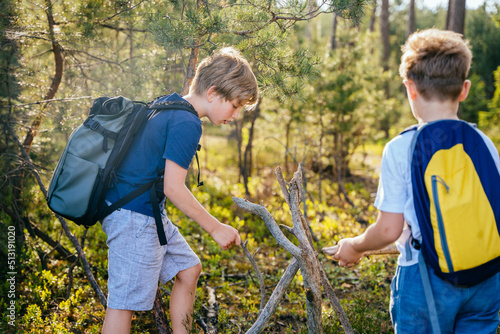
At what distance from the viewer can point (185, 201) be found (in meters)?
1.82

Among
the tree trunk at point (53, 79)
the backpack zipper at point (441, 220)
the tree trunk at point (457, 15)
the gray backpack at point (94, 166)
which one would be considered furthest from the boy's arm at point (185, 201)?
the tree trunk at point (457, 15)

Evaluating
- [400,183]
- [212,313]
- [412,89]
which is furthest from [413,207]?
[212,313]

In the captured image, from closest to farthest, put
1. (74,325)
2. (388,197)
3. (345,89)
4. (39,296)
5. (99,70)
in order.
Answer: (388,197) < (74,325) < (39,296) < (99,70) < (345,89)

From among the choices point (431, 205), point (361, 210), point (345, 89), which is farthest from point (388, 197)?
point (345, 89)

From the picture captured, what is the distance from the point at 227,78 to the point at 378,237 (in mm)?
1057

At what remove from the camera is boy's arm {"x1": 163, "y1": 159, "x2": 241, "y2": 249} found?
70.1 inches

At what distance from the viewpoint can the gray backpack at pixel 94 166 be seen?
1836 millimetres

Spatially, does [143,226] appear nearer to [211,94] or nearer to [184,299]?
[184,299]

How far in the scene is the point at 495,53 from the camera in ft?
65.6

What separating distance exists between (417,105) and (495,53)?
74.7 ft

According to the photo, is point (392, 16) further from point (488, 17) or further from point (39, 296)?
point (39, 296)

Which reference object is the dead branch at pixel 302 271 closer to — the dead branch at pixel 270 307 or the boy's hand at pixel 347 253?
the dead branch at pixel 270 307

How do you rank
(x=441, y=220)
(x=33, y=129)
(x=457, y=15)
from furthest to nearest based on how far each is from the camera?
(x=457, y=15), (x=33, y=129), (x=441, y=220)

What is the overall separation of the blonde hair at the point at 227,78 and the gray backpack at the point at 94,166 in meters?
0.18
